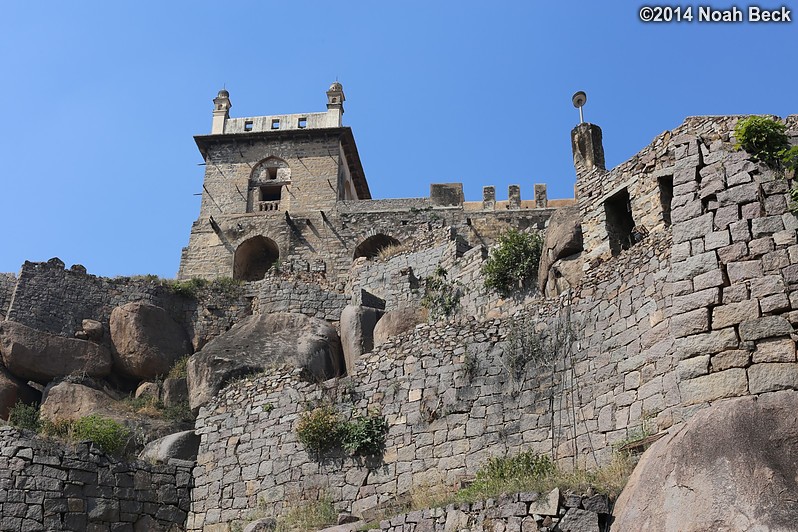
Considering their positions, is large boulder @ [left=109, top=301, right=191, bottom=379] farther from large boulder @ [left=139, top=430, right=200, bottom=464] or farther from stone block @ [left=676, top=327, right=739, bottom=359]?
stone block @ [left=676, top=327, right=739, bottom=359]

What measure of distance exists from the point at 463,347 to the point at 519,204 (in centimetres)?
1632

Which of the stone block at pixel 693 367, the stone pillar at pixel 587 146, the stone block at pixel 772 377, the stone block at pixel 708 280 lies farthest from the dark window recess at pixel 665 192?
the stone block at pixel 772 377

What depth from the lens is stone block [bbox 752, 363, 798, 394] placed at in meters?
7.73

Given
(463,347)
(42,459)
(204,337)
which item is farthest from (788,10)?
(204,337)

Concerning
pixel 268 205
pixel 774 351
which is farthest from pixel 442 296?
pixel 774 351

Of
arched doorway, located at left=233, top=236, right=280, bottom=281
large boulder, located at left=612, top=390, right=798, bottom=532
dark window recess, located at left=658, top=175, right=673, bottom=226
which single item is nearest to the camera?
large boulder, located at left=612, top=390, right=798, bottom=532

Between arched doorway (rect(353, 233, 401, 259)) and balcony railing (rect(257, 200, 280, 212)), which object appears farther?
balcony railing (rect(257, 200, 280, 212))

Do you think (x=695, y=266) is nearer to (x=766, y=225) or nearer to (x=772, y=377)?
(x=766, y=225)

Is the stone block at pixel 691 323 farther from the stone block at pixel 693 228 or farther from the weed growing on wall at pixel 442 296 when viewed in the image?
the weed growing on wall at pixel 442 296

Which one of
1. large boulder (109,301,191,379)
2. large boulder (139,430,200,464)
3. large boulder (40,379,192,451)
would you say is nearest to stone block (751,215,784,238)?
large boulder (139,430,200,464)

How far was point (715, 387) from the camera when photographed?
800 centimetres

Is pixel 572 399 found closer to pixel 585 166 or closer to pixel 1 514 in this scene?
pixel 585 166

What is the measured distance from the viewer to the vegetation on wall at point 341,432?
16.0m

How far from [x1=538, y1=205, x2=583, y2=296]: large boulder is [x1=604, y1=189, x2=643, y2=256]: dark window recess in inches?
32.7
